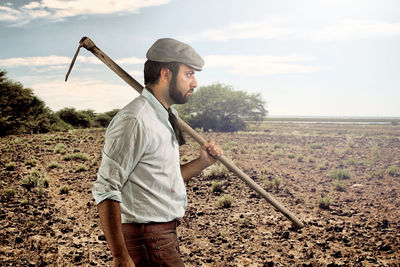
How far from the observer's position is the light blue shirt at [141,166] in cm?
193

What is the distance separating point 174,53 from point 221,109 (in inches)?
1229

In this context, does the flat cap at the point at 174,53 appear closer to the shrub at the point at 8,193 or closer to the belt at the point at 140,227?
the belt at the point at 140,227

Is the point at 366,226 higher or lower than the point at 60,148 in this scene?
lower

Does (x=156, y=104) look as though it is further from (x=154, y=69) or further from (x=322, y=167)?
(x=322, y=167)

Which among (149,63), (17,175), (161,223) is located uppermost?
(149,63)

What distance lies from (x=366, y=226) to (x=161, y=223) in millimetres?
6538

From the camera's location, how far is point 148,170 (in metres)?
2.04

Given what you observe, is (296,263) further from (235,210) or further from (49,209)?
(49,209)

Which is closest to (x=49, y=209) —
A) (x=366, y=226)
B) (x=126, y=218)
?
(x=126, y=218)

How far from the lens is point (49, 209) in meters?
7.78

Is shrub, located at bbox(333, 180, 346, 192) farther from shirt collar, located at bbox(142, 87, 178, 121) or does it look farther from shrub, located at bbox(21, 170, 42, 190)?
shirt collar, located at bbox(142, 87, 178, 121)

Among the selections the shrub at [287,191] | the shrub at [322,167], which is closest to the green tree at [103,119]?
the shrub at [322,167]

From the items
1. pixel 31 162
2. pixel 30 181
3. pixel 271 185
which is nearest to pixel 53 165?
pixel 31 162

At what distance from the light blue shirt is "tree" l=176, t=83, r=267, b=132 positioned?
29.9 metres
